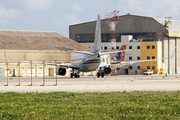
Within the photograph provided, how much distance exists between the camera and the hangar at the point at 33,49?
305 feet

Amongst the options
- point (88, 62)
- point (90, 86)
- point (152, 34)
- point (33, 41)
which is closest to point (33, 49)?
point (33, 41)

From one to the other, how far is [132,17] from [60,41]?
29.7 metres

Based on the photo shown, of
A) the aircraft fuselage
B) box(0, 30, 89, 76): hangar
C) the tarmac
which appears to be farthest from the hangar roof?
the tarmac

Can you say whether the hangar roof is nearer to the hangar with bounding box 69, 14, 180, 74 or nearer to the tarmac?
the hangar with bounding box 69, 14, 180, 74

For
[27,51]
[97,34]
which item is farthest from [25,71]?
[97,34]

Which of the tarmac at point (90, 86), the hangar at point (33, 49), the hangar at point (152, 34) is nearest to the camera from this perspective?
the tarmac at point (90, 86)

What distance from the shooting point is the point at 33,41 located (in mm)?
108938

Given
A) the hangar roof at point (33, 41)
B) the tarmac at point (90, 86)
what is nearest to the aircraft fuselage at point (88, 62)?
the tarmac at point (90, 86)

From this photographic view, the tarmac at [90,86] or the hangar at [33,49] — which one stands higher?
the hangar at [33,49]

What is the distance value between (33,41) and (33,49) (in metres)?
9.40

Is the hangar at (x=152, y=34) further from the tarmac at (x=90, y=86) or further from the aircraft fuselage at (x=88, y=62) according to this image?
the tarmac at (x=90, y=86)

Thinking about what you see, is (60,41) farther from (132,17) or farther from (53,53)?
(132,17)

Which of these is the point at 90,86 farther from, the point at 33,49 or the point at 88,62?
the point at 33,49

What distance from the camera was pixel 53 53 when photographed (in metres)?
102
